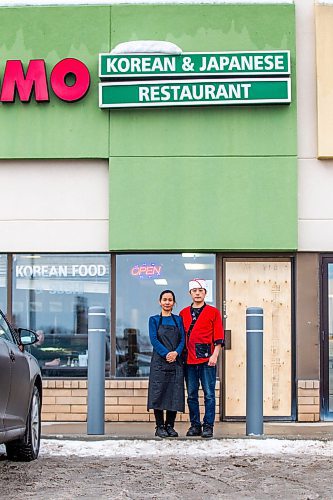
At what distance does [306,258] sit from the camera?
14.4 m

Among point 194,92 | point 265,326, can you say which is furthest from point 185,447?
point 194,92

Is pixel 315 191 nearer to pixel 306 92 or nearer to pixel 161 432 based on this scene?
pixel 306 92

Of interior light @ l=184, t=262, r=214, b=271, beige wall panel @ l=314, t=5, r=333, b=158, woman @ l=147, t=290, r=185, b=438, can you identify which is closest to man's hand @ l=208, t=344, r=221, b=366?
woman @ l=147, t=290, r=185, b=438

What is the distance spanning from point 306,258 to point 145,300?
90.9 inches

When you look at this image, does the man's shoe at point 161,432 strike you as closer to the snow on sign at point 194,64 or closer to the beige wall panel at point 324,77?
the beige wall panel at point 324,77

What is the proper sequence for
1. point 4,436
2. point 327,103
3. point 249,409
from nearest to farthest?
point 4,436 → point 249,409 → point 327,103

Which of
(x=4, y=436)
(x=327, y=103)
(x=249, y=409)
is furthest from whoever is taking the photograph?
(x=327, y=103)

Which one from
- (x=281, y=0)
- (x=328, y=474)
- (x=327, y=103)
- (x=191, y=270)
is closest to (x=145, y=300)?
(x=191, y=270)

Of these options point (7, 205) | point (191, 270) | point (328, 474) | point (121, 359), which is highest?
point (7, 205)

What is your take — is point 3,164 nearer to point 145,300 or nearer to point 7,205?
point 7,205

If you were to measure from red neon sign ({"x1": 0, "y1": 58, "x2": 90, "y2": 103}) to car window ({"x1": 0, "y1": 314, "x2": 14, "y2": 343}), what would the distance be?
17.1ft

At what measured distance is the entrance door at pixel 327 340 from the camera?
14.2m

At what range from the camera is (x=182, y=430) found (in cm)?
1313

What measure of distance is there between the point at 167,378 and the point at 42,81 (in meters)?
4.88
